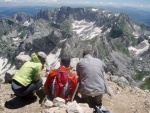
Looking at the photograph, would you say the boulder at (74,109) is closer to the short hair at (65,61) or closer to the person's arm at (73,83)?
the person's arm at (73,83)

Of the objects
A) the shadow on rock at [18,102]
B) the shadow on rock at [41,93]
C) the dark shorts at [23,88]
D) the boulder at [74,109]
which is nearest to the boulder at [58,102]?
the boulder at [74,109]

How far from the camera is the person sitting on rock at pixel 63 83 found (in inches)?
595

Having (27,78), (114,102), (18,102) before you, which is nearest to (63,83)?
(27,78)

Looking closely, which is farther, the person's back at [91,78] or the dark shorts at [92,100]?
the dark shorts at [92,100]

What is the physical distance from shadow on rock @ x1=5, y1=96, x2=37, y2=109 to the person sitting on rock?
5.43ft

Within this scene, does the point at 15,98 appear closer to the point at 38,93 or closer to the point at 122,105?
the point at 38,93

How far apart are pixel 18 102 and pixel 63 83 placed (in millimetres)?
3433

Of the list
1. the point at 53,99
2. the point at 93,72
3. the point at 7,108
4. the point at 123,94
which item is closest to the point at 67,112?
the point at 53,99

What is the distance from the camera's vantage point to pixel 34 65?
51.2 ft

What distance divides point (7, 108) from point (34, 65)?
3.08m

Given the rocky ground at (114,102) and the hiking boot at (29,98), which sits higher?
the hiking boot at (29,98)

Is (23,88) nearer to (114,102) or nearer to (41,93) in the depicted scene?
(41,93)

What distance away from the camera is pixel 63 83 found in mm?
15125

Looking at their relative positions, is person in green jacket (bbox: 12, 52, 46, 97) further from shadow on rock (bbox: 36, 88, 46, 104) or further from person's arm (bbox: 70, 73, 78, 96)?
person's arm (bbox: 70, 73, 78, 96)
